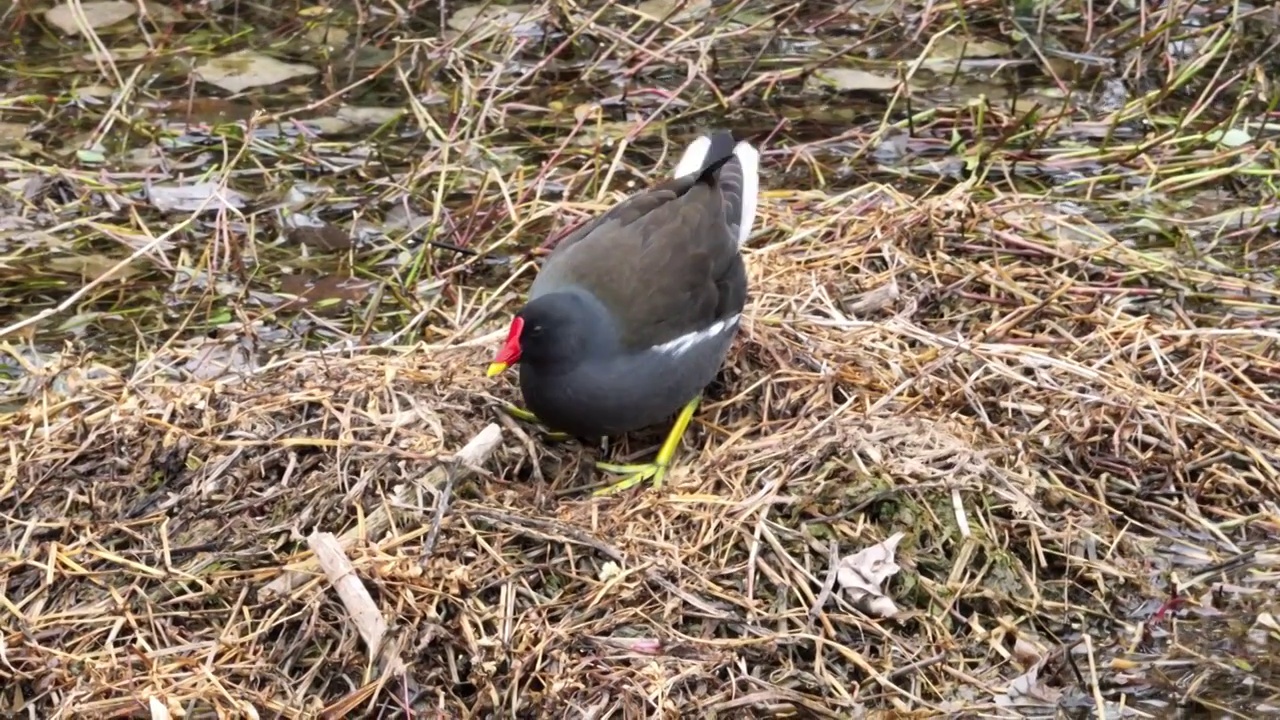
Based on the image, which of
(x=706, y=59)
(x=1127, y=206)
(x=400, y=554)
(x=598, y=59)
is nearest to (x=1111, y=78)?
(x=1127, y=206)

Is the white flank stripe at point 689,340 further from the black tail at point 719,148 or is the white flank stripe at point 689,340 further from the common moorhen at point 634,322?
the black tail at point 719,148

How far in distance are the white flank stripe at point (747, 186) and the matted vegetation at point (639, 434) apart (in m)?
0.18

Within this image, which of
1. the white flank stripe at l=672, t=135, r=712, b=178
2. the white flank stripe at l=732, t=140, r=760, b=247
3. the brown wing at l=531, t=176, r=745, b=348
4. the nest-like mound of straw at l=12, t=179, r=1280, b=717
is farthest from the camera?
the white flank stripe at l=672, t=135, r=712, b=178

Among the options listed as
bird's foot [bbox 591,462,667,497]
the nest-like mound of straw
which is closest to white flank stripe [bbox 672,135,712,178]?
Answer: the nest-like mound of straw

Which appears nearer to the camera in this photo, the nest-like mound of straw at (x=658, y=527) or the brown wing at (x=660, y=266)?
the nest-like mound of straw at (x=658, y=527)

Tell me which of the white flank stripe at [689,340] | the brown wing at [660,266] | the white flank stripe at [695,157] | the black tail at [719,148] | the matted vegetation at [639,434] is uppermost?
the brown wing at [660,266]

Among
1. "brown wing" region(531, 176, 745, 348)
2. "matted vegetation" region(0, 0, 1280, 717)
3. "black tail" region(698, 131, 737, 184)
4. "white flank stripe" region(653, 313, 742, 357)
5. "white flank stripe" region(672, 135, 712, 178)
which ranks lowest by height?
"matted vegetation" region(0, 0, 1280, 717)

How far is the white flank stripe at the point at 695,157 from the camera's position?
461cm

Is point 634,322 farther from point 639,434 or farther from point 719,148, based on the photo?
point 719,148

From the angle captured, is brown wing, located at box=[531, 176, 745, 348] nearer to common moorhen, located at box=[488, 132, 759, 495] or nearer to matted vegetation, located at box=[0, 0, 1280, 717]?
common moorhen, located at box=[488, 132, 759, 495]

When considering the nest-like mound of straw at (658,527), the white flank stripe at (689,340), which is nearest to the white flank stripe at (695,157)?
the nest-like mound of straw at (658,527)

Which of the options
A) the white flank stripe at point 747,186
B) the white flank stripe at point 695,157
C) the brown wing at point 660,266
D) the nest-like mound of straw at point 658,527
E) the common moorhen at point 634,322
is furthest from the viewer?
the white flank stripe at point 695,157

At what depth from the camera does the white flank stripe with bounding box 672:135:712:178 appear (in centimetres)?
461

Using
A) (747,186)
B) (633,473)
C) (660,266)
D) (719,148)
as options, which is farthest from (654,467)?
(719,148)
